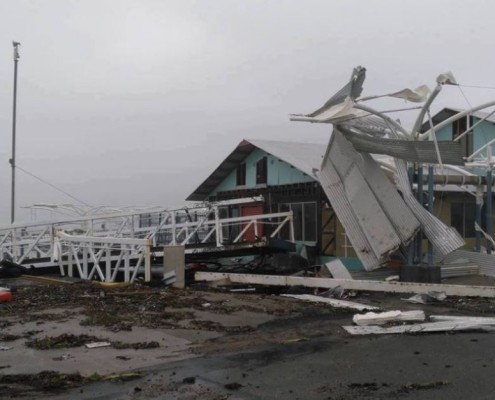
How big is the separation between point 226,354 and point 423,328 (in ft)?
10.4

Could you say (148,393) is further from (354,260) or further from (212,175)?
(212,175)

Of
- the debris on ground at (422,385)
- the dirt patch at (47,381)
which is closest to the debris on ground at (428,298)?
the debris on ground at (422,385)

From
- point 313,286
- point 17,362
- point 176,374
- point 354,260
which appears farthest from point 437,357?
point 354,260

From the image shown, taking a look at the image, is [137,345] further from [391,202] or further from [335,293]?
[391,202]

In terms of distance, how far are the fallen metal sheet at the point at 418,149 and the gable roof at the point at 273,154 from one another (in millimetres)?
4629

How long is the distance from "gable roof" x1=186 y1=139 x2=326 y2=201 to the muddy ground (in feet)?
29.0

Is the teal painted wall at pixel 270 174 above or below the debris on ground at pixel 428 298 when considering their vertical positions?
above

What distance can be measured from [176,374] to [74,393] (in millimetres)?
1121

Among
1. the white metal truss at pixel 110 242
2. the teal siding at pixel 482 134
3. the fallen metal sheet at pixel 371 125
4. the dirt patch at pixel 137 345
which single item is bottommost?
the dirt patch at pixel 137 345

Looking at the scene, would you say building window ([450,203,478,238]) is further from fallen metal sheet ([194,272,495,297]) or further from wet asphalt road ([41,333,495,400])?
wet asphalt road ([41,333,495,400])

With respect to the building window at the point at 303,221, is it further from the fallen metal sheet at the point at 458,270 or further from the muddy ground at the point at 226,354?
the muddy ground at the point at 226,354

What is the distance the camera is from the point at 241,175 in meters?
23.2

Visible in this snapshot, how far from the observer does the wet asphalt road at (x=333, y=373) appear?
5508 millimetres

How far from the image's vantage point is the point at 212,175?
23812 millimetres
